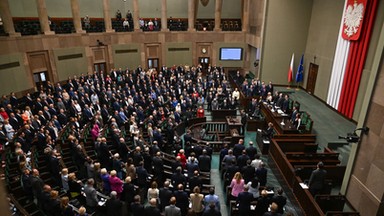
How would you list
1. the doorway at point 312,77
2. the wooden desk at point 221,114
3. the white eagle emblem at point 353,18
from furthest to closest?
the doorway at point 312,77 < the wooden desk at point 221,114 < the white eagle emblem at point 353,18

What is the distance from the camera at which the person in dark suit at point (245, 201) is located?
6.61 m

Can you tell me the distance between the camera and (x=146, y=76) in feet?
60.5

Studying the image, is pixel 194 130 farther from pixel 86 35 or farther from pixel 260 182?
pixel 86 35

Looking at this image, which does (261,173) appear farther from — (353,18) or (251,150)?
(353,18)

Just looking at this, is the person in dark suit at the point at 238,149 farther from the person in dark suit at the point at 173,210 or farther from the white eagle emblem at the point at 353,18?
the white eagle emblem at the point at 353,18

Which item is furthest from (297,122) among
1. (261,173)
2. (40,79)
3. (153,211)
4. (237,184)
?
(40,79)

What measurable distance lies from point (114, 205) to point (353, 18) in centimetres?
1324

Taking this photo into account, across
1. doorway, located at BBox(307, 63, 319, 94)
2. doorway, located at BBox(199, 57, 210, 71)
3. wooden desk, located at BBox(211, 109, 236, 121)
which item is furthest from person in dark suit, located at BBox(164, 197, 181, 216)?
doorway, located at BBox(199, 57, 210, 71)

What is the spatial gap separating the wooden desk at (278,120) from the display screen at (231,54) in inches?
444

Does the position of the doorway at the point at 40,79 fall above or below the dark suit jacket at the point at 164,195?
above

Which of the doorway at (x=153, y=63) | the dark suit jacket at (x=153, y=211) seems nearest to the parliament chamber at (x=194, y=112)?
the dark suit jacket at (x=153, y=211)

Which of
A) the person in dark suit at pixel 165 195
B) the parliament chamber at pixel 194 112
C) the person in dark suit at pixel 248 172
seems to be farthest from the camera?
the person in dark suit at pixel 248 172

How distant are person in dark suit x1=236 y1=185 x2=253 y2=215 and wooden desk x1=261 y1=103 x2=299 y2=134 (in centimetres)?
529

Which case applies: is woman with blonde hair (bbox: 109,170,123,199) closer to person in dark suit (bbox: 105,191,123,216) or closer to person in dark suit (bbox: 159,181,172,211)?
person in dark suit (bbox: 105,191,123,216)
